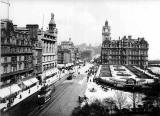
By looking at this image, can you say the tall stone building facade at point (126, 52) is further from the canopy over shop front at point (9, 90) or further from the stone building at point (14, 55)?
the canopy over shop front at point (9, 90)

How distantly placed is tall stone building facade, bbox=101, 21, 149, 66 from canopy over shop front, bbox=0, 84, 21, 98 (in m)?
87.3

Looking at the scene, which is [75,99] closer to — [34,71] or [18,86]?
[18,86]

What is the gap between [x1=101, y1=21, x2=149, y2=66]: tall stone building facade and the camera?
418 feet

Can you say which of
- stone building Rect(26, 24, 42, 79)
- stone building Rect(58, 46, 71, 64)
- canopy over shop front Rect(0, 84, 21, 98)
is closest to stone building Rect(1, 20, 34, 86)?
canopy over shop front Rect(0, 84, 21, 98)

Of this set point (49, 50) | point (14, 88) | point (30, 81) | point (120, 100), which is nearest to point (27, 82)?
point (30, 81)

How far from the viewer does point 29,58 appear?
63.7 m

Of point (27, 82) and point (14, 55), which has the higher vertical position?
point (14, 55)

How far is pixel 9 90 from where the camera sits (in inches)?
1859

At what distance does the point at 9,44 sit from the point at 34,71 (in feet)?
60.3

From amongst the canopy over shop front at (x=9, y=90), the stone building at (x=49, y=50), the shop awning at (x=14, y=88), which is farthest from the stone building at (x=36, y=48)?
the canopy over shop front at (x=9, y=90)

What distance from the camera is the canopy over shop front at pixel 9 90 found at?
4427 centimetres

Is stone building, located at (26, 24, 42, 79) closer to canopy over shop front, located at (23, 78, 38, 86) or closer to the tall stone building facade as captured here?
canopy over shop front, located at (23, 78, 38, 86)

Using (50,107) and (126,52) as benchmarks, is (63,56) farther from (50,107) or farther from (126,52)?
(50,107)

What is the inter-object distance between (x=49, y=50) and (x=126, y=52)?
60321mm
